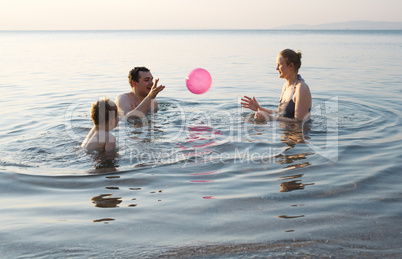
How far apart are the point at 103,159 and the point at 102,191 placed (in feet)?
4.07

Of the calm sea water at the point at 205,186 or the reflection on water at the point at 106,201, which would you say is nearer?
the calm sea water at the point at 205,186

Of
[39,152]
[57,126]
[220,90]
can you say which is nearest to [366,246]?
[39,152]

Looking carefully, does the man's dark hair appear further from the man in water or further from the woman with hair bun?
the woman with hair bun

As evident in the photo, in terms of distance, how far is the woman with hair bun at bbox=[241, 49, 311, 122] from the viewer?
784 cm

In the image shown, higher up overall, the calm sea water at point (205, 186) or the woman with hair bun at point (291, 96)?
the woman with hair bun at point (291, 96)

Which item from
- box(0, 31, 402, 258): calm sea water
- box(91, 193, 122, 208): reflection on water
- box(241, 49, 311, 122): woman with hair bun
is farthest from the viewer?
box(241, 49, 311, 122): woman with hair bun

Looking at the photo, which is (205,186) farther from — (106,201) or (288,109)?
(288,109)

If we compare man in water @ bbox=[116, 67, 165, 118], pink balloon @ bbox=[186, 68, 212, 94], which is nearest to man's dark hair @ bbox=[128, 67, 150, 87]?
man in water @ bbox=[116, 67, 165, 118]

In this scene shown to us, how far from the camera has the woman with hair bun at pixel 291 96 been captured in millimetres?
7840

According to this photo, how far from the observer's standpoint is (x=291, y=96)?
26.8 feet

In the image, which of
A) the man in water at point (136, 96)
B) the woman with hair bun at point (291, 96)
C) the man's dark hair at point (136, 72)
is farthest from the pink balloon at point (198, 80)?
the man's dark hair at point (136, 72)

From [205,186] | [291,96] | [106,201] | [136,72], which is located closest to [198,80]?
[136,72]

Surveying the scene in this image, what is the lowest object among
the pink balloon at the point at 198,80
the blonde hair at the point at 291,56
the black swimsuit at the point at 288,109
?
the black swimsuit at the point at 288,109

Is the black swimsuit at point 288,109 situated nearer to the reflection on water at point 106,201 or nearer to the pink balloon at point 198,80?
the pink balloon at point 198,80
